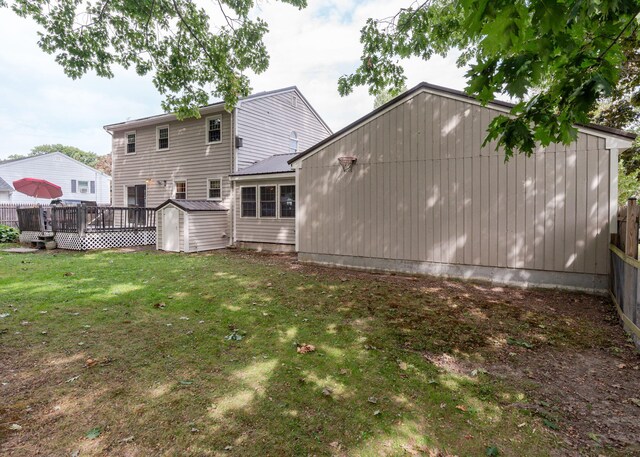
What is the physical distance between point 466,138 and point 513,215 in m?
2.05

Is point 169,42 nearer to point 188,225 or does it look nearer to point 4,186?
point 188,225

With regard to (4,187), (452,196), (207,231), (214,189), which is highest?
(4,187)

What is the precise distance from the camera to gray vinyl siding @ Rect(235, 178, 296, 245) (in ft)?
39.1

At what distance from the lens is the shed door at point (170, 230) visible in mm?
11930

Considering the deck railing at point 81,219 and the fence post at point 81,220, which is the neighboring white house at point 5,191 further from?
the fence post at point 81,220

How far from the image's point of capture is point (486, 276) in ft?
23.4

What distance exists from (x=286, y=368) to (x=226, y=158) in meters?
11.8

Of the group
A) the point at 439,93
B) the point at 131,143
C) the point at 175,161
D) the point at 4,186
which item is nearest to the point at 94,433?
the point at 439,93

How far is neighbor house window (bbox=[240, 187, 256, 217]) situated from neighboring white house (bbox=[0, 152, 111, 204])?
2272 centimetres

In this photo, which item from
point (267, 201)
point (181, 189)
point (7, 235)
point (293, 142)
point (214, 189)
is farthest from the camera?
point (293, 142)

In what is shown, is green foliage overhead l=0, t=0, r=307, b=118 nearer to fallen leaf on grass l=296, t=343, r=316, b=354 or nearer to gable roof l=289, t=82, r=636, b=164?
gable roof l=289, t=82, r=636, b=164

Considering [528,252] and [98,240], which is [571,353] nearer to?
[528,252]

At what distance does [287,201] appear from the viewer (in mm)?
11898

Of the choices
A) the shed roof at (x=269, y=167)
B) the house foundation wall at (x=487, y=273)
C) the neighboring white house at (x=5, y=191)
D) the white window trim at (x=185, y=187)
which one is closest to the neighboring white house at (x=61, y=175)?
the neighboring white house at (x=5, y=191)
